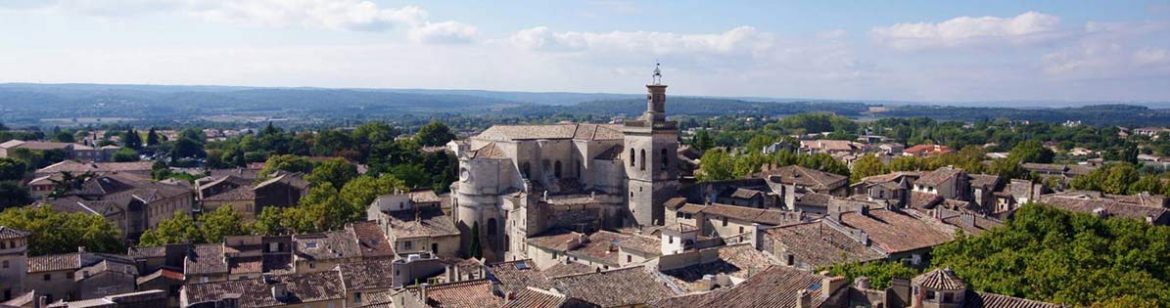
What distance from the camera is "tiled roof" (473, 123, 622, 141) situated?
188 feet

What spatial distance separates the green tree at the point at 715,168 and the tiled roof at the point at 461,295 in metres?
39.6

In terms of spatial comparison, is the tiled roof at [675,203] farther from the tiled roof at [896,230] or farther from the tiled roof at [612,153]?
the tiled roof at [896,230]

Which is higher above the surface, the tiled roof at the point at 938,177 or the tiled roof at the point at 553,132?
the tiled roof at the point at 553,132

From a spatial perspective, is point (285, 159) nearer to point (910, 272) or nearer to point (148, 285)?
point (148, 285)

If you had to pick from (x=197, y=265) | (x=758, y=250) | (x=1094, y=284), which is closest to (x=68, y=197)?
(x=197, y=265)

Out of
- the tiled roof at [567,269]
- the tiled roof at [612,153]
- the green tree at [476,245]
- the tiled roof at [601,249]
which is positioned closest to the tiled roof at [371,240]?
the green tree at [476,245]

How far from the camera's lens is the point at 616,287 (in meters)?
33.2

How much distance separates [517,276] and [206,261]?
56.7ft

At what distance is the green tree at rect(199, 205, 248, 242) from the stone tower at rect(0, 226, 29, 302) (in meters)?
13.5

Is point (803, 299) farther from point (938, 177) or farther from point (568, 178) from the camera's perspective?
point (938, 177)

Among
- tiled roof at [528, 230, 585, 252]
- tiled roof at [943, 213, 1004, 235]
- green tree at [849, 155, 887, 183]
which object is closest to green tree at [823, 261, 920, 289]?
tiled roof at [528, 230, 585, 252]

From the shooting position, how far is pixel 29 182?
77.9 meters

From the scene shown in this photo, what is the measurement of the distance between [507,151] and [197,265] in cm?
1911

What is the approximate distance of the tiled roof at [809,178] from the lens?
6224 centimetres
